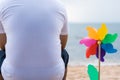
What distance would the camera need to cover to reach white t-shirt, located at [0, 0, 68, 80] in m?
1.92

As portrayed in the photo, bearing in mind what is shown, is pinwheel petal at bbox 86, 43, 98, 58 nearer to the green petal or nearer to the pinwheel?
the pinwheel

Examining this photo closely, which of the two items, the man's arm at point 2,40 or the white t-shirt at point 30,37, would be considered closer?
the white t-shirt at point 30,37

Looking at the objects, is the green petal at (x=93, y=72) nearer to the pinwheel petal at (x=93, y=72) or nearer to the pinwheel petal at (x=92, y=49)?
the pinwheel petal at (x=93, y=72)

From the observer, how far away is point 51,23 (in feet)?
6.39

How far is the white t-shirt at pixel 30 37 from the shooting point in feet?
6.30

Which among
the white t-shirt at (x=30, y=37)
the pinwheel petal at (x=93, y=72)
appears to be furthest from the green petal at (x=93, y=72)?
the white t-shirt at (x=30, y=37)

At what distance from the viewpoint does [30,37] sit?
1.92 m

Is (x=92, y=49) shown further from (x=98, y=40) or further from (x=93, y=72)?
(x=93, y=72)

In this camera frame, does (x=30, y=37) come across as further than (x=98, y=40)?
No

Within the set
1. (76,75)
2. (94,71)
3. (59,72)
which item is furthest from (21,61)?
(76,75)

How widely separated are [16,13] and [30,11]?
3.1 inches

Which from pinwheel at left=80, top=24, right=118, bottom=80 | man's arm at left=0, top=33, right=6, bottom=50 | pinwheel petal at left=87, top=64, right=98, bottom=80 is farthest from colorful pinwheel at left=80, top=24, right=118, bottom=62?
man's arm at left=0, top=33, right=6, bottom=50

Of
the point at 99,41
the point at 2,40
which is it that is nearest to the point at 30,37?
→ the point at 2,40

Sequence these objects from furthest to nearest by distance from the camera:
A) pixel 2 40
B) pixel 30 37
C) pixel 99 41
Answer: pixel 99 41 → pixel 2 40 → pixel 30 37
